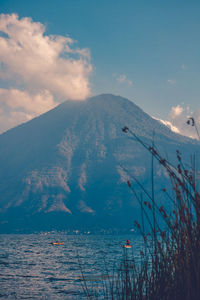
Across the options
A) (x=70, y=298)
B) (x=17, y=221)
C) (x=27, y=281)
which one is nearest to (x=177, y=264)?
(x=70, y=298)

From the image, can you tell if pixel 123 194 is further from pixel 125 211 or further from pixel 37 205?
pixel 37 205

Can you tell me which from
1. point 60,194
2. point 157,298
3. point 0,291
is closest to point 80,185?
point 60,194

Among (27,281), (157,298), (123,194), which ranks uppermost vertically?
(123,194)

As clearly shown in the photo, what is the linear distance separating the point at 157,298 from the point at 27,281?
35718 mm

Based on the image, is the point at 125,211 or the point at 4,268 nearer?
the point at 4,268

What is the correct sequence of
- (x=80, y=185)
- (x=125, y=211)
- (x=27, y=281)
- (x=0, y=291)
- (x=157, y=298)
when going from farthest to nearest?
(x=80, y=185)
(x=125, y=211)
(x=27, y=281)
(x=0, y=291)
(x=157, y=298)

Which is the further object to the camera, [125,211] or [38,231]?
[125,211]

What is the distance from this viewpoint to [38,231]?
165 m

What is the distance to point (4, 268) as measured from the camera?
4625 cm

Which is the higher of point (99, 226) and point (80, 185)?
point (80, 185)

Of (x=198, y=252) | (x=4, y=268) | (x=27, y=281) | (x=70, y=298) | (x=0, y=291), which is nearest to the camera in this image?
(x=198, y=252)

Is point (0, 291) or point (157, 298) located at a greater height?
point (157, 298)

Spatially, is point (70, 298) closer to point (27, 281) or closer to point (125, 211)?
point (27, 281)

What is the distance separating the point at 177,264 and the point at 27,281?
36.1 m
